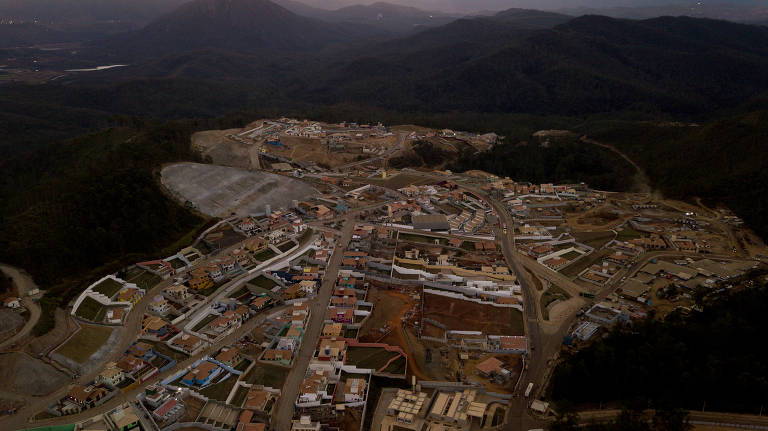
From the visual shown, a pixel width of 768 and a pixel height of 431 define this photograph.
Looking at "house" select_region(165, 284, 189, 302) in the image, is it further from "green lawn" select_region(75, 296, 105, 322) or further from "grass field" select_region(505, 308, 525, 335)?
"grass field" select_region(505, 308, 525, 335)

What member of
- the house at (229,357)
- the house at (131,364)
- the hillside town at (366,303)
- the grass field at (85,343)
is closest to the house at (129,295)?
the hillside town at (366,303)

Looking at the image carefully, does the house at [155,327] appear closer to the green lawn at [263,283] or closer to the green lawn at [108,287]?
the green lawn at [108,287]

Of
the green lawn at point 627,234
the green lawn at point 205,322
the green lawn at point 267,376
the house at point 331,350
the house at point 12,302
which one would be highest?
the green lawn at point 627,234

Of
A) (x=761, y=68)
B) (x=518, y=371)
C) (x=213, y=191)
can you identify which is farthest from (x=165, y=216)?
(x=761, y=68)

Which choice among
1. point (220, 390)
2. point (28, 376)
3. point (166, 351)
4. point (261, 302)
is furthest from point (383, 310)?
point (28, 376)

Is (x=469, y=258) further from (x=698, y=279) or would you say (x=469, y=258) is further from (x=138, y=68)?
(x=138, y=68)

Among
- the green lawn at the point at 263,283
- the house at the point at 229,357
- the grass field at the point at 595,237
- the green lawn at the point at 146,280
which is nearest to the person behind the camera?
the house at the point at 229,357

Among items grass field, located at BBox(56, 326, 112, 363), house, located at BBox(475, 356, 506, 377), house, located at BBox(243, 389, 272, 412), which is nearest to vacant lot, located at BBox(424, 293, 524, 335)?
house, located at BBox(475, 356, 506, 377)
